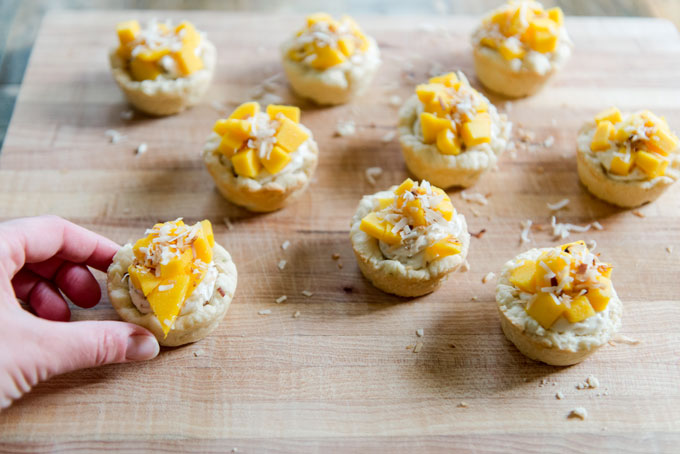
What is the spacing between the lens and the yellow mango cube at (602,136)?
11.8ft

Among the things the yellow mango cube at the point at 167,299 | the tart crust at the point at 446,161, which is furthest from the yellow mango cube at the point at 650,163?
the yellow mango cube at the point at 167,299

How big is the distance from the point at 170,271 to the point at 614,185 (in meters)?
2.60

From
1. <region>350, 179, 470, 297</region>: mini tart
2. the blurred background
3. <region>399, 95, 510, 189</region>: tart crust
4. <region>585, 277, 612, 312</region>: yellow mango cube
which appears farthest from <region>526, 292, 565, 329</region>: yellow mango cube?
the blurred background

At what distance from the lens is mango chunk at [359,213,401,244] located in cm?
315

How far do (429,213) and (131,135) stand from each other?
2132 mm

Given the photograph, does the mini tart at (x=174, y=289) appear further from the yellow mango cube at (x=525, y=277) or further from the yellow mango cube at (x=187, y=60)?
the yellow mango cube at (x=525, y=277)

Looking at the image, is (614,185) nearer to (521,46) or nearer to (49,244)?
(521,46)

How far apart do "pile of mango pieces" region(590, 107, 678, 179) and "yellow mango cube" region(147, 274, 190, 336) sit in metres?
2.57

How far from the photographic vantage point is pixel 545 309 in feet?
9.60

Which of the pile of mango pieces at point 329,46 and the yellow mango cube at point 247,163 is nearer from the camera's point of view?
the yellow mango cube at point 247,163

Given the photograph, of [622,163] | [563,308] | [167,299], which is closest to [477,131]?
[622,163]

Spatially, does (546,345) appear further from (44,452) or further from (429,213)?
(44,452)

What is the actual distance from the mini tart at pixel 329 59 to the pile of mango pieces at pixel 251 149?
64 cm

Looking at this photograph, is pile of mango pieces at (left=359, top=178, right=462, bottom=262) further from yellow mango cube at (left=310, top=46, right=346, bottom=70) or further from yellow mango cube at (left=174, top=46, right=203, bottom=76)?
yellow mango cube at (left=174, top=46, right=203, bottom=76)
